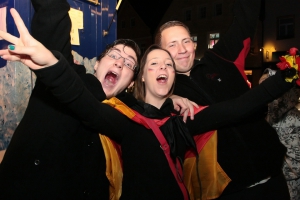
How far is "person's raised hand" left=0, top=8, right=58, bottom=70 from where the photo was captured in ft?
3.74

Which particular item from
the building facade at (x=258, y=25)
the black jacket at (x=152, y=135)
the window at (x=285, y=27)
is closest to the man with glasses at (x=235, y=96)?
the black jacket at (x=152, y=135)

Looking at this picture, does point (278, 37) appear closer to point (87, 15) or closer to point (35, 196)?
point (87, 15)

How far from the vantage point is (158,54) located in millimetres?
2191

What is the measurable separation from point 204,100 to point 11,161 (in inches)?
57.8

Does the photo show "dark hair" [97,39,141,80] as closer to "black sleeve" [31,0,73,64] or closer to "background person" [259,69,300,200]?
"black sleeve" [31,0,73,64]

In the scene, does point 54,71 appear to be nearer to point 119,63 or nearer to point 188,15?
point 119,63

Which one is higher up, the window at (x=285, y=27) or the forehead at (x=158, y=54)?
the window at (x=285, y=27)

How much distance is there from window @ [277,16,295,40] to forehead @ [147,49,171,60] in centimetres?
1880

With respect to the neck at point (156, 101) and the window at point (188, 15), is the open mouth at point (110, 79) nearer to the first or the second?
the neck at point (156, 101)

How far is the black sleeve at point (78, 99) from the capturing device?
121cm

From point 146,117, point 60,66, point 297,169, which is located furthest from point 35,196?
point 297,169

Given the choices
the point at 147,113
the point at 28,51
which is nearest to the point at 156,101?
the point at 147,113

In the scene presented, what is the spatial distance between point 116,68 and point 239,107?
1018 mm

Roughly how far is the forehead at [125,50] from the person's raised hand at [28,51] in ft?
3.12
